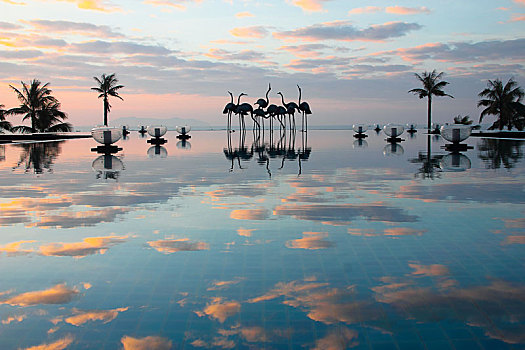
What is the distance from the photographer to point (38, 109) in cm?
4119

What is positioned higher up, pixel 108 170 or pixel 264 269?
pixel 108 170

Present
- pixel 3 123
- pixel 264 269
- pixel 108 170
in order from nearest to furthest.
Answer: pixel 264 269 < pixel 108 170 < pixel 3 123

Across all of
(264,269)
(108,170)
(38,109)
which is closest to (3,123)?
(38,109)

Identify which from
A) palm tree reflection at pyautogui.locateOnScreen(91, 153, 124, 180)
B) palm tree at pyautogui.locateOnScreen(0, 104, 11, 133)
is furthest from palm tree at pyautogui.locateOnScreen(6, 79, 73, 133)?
palm tree reflection at pyautogui.locateOnScreen(91, 153, 124, 180)

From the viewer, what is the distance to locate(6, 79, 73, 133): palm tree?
40125 mm

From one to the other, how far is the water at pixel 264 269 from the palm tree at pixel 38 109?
32.8 m

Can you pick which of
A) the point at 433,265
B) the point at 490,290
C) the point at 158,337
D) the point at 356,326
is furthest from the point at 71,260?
the point at 490,290

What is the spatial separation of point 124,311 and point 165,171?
36.2 ft

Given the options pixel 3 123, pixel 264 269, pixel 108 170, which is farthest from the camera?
pixel 3 123

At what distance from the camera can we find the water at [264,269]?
3592 millimetres

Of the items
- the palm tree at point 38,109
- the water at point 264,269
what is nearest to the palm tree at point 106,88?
the palm tree at point 38,109

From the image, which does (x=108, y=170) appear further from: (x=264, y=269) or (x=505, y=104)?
(x=505, y=104)

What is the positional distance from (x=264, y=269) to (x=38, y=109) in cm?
4030

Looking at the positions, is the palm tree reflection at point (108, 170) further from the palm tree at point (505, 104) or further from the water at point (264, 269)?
the palm tree at point (505, 104)
